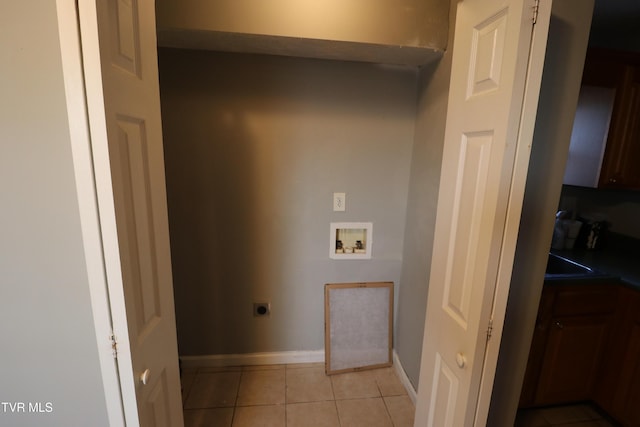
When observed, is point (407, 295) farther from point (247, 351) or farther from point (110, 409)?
point (110, 409)

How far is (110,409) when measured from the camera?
76 cm

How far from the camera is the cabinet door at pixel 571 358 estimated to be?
162 centimetres

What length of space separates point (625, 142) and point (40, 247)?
2.84 meters

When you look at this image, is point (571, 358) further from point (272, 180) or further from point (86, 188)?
point (86, 188)

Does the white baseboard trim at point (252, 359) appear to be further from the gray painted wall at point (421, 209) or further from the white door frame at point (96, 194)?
the white door frame at point (96, 194)

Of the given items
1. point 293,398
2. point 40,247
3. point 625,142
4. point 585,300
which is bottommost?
point 293,398

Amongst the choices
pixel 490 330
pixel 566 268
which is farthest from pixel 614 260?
pixel 490 330

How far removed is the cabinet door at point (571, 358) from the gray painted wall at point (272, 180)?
94 centimetres

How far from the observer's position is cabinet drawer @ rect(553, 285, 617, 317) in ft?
5.15

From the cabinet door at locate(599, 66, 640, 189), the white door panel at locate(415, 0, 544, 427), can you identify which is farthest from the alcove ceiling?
the cabinet door at locate(599, 66, 640, 189)

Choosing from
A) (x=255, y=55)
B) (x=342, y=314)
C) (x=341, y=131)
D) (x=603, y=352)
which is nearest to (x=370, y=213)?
(x=341, y=131)

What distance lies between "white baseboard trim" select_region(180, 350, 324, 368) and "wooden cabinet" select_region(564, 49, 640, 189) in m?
2.21

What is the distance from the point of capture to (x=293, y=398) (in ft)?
6.15

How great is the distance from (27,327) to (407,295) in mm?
1857
